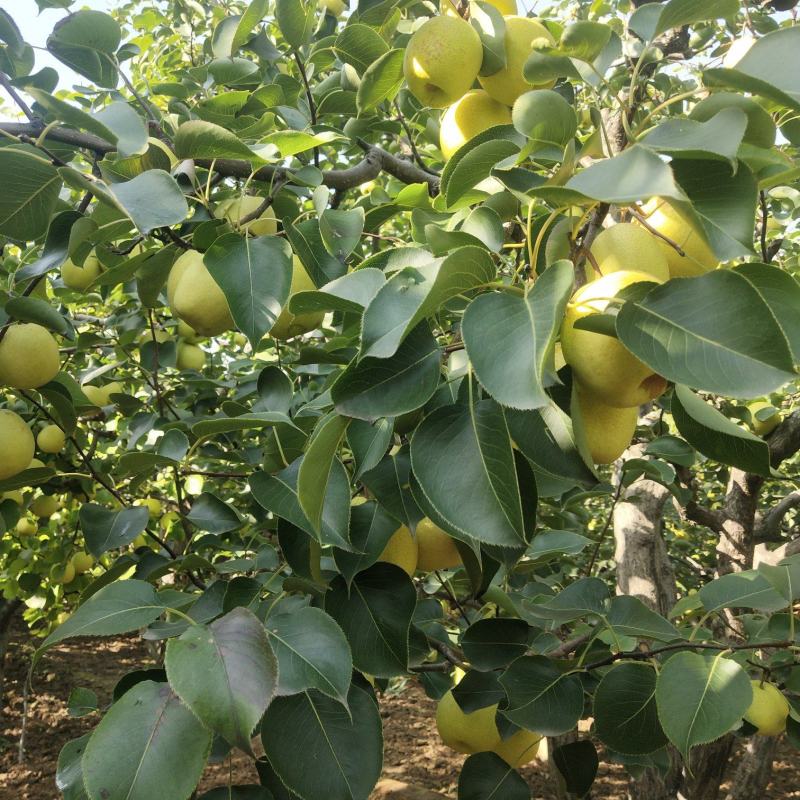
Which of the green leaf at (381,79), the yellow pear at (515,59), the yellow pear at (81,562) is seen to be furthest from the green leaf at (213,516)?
the yellow pear at (81,562)

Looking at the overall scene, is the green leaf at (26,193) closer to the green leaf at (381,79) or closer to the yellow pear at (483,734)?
the green leaf at (381,79)

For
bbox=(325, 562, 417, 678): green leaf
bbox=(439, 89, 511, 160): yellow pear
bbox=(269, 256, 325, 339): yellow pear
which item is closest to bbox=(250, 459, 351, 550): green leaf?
bbox=(325, 562, 417, 678): green leaf

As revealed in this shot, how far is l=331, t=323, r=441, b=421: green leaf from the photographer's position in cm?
75

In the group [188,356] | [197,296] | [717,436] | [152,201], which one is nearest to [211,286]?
[197,296]

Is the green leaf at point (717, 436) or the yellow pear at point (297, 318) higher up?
the green leaf at point (717, 436)

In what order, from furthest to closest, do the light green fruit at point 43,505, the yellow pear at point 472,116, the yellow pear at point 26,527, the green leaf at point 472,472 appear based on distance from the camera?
the yellow pear at point 26,527
the light green fruit at point 43,505
the yellow pear at point 472,116
the green leaf at point 472,472

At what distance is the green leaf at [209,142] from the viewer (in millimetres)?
1063

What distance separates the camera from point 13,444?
5.35 ft

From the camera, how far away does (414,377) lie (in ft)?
2.55

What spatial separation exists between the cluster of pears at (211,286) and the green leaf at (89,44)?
0.35m

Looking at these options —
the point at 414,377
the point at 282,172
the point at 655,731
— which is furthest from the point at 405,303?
the point at 655,731

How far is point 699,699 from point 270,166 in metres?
1.18

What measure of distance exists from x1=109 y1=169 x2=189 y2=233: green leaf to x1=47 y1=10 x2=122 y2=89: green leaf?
0.62m

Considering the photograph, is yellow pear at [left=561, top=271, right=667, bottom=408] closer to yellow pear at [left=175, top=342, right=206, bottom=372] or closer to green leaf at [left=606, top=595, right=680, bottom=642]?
green leaf at [left=606, top=595, right=680, bottom=642]
